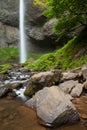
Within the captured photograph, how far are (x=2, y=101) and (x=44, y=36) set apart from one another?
112ft

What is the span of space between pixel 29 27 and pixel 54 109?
39.5 meters

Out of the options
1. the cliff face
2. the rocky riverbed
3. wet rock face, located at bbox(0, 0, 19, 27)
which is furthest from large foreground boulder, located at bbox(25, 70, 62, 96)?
wet rock face, located at bbox(0, 0, 19, 27)

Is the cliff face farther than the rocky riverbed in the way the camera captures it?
Yes

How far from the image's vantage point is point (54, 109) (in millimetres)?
8766

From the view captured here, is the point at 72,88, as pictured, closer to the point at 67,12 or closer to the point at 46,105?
the point at 46,105

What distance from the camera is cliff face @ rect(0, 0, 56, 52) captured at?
1804 inches

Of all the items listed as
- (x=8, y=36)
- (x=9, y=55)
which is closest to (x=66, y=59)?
(x=9, y=55)

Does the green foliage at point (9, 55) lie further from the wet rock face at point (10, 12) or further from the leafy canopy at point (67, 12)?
the leafy canopy at point (67, 12)

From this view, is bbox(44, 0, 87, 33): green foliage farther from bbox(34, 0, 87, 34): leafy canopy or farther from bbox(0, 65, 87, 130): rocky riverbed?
bbox(0, 65, 87, 130): rocky riverbed

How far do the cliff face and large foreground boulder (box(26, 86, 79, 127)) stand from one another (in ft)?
114

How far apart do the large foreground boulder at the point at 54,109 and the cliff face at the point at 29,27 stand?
3483 centimetres

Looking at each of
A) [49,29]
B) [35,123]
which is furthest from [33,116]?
[49,29]

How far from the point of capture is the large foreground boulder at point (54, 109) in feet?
27.7

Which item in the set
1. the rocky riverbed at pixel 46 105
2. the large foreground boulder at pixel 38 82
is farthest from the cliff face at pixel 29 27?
the rocky riverbed at pixel 46 105
